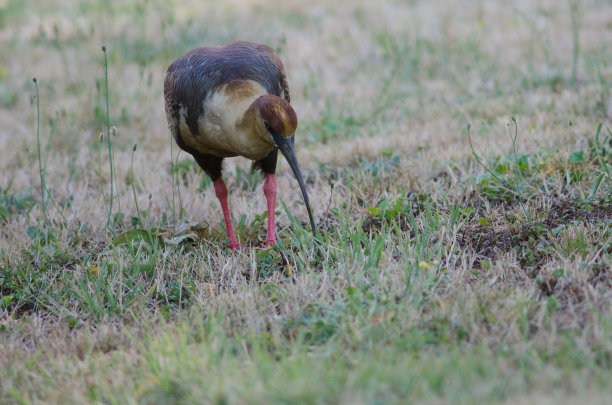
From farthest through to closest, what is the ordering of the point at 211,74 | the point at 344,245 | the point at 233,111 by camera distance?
1. the point at 211,74
2. the point at 233,111
3. the point at 344,245

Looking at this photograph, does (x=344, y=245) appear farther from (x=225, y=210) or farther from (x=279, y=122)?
(x=225, y=210)

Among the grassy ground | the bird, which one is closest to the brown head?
the bird

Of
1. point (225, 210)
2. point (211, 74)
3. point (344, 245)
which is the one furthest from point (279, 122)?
point (225, 210)

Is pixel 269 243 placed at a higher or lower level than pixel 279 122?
lower

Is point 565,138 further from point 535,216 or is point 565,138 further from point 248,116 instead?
point 248,116

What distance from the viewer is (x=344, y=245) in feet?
11.0

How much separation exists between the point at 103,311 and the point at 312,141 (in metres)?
3.00

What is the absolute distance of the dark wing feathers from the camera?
12.3 ft

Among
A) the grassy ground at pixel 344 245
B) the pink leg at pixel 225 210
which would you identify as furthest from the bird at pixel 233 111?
the grassy ground at pixel 344 245

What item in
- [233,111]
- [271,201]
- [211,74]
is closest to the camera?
[233,111]

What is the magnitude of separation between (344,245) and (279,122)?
738 mm

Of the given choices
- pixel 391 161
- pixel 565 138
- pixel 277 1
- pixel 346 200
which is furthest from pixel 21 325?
pixel 277 1

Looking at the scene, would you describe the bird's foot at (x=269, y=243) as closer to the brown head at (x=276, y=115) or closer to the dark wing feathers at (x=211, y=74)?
the brown head at (x=276, y=115)

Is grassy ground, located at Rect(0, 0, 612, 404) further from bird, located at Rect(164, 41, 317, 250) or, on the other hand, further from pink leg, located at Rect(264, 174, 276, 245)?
bird, located at Rect(164, 41, 317, 250)
